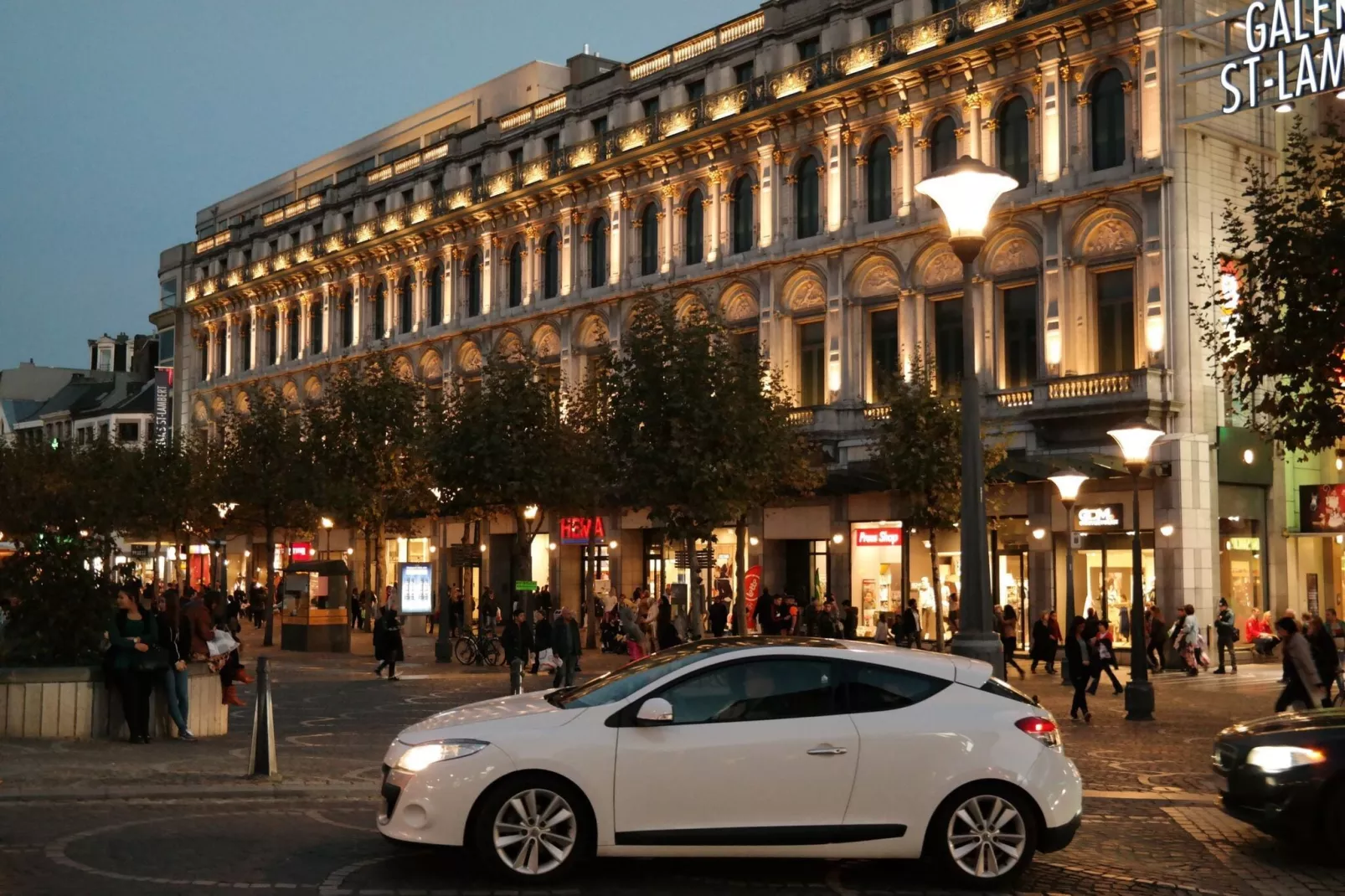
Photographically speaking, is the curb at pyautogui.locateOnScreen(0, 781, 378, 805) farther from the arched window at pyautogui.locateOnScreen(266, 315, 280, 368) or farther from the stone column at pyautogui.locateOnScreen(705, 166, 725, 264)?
the arched window at pyautogui.locateOnScreen(266, 315, 280, 368)

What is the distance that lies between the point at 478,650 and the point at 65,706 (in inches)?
740

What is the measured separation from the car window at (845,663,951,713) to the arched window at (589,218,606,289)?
41.8m

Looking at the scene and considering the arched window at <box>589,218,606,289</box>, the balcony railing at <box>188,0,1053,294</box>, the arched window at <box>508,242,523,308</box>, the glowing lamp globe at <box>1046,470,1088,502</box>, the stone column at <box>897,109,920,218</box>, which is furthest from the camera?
the arched window at <box>508,242,523,308</box>

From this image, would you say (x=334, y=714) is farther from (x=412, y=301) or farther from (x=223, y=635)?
(x=412, y=301)

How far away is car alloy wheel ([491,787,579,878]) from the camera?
9156 mm

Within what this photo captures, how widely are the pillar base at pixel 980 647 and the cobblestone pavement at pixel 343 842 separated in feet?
4.88

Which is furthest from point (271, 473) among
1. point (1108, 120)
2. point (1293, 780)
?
point (1293, 780)

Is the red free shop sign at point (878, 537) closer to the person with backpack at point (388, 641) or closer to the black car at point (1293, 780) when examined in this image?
the person with backpack at point (388, 641)

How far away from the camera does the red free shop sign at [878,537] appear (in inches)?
1607

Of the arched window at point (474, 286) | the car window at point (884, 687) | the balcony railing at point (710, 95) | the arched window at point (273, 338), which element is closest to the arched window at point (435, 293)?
the arched window at point (474, 286)

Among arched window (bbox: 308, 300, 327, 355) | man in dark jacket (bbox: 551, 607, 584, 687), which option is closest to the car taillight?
man in dark jacket (bbox: 551, 607, 584, 687)

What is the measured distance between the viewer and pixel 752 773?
30.4 ft

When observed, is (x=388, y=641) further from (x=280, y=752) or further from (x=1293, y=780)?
(x=1293, y=780)

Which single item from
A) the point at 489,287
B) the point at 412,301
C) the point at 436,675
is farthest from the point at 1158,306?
the point at 412,301
